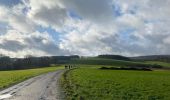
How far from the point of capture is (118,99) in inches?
911

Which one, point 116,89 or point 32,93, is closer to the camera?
point 32,93

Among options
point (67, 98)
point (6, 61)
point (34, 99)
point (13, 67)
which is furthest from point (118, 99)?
point (6, 61)

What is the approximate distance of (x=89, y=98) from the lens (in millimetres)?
23297

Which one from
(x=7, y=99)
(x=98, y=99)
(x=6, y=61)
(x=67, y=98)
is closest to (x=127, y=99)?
(x=98, y=99)

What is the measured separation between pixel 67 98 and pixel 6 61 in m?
162

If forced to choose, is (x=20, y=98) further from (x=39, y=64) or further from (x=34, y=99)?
(x=39, y=64)

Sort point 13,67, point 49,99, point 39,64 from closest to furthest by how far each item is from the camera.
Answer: point 49,99, point 13,67, point 39,64

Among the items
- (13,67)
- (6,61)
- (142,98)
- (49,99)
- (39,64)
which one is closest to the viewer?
(49,99)

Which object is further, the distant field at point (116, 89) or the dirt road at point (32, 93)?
the distant field at point (116, 89)

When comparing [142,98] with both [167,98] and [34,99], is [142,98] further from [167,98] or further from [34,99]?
[34,99]

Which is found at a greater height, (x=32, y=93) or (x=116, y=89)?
(x=32, y=93)

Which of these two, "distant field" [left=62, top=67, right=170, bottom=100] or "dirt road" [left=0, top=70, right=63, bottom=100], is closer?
"dirt road" [left=0, top=70, right=63, bottom=100]

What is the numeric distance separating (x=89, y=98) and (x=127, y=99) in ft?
9.27

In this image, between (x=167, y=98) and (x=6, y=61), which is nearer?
(x=167, y=98)
